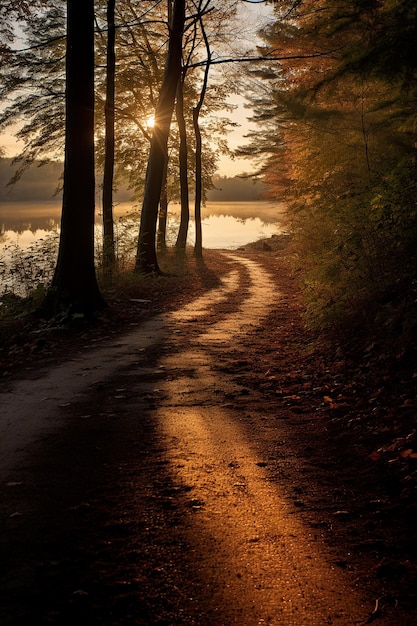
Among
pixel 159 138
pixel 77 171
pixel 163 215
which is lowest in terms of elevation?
pixel 77 171

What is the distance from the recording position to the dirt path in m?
2.48

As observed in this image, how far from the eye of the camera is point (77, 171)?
9.77 meters

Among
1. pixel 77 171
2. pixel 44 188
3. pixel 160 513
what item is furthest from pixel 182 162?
pixel 44 188

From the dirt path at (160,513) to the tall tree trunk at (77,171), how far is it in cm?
372

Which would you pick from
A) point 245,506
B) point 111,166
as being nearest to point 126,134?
point 111,166

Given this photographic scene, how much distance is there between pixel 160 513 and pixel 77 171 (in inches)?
315

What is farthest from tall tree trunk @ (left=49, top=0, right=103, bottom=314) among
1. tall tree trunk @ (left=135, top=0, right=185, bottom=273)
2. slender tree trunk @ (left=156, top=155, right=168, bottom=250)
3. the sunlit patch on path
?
slender tree trunk @ (left=156, top=155, right=168, bottom=250)

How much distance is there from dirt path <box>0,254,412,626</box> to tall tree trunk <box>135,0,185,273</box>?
10.1 m

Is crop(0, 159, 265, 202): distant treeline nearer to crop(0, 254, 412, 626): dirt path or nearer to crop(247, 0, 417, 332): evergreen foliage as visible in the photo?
crop(247, 0, 417, 332): evergreen foliage

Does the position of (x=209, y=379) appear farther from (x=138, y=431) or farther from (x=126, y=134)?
(x=126, y=134)

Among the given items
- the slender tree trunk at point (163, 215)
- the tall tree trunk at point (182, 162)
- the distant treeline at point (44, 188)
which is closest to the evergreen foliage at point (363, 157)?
the tall tree trunk at point (182, 162)

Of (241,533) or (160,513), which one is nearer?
(241,533)

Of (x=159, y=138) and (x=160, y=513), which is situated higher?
(x=159, y=138)

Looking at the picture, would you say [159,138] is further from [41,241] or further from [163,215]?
[163,215]
